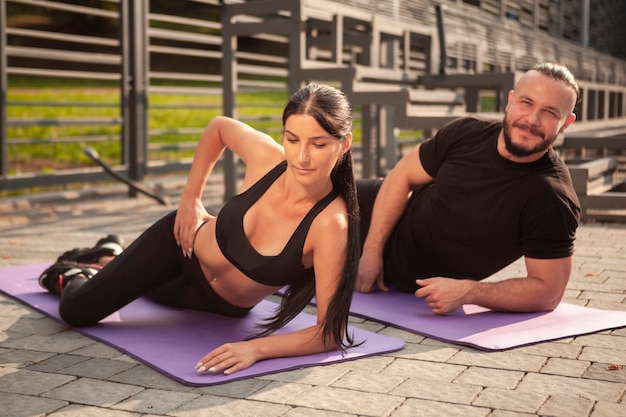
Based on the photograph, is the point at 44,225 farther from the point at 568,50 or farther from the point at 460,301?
the point at 568,50

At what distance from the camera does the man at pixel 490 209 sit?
11.3 feet

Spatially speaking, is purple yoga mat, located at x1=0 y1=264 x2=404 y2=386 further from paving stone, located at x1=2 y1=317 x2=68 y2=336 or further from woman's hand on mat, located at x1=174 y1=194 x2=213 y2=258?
woman's hand on mat, located at x1=174 y1=194 x2=213 y2=258

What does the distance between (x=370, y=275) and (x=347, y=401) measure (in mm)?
1634

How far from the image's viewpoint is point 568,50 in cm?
1560

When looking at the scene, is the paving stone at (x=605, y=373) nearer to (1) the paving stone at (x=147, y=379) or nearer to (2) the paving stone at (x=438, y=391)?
(2) the paving stone at (x=438, y=391)

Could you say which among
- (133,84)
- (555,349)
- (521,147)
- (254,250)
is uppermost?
(133,84)

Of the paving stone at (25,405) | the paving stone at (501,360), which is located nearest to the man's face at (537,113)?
the paving stone at (501,360)

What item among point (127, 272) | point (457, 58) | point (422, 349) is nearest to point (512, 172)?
point (422, 349)

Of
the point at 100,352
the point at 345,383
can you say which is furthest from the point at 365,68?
the point at 345,383

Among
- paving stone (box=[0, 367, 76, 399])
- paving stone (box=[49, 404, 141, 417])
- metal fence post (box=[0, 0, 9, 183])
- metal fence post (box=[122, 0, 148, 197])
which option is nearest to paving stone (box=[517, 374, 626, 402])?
paving stone (box=[49, 404, 141, 417])

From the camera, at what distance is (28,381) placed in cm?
272

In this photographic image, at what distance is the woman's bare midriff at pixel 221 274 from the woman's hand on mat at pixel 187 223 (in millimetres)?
24

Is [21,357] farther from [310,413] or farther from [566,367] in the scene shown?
[566,367]

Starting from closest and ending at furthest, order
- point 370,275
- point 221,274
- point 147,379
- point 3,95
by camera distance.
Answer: point 147,379, point 221,274, point 370,275, point 3,95
